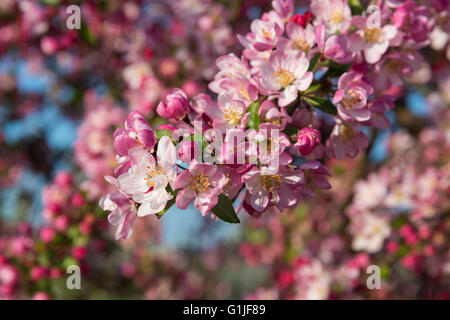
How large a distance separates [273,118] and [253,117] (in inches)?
3.1

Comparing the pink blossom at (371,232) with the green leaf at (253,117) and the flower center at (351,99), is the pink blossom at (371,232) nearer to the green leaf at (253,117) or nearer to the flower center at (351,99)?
the flower center at (351,99)

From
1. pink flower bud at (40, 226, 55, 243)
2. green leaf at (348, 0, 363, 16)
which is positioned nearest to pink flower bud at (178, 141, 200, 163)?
green leaf at (348, 0, 363, 16)

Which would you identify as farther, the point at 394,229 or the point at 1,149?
the point at 1,149

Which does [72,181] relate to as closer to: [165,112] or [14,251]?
[14,251]

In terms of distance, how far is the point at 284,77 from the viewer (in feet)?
4.00

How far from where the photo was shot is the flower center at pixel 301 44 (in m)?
1.33

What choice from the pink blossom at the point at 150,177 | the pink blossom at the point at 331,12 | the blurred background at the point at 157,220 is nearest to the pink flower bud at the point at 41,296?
the blurred background at the point at 157,220

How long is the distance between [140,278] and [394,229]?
2.92 metres

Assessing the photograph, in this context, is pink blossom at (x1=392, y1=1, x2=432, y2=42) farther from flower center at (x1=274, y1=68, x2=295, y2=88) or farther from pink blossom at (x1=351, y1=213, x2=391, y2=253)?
pink blossom at (x1=351, y1=213, x2=391, y2=253)

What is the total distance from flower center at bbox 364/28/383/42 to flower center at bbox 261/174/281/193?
2.12 feet

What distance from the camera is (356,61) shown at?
1.38 m

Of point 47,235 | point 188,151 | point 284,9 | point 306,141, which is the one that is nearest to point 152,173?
point 188,151

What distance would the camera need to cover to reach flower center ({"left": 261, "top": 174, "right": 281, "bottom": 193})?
1127 millimetres
